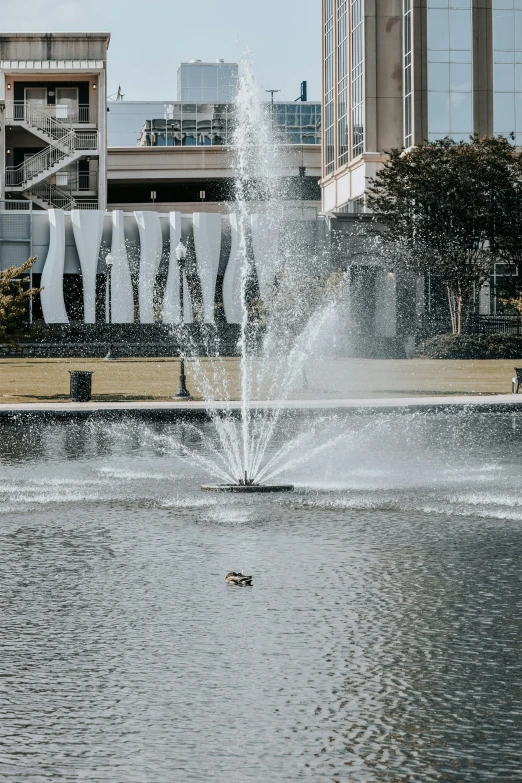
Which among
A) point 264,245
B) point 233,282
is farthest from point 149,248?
point 264,245

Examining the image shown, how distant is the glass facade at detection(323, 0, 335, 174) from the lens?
248 ft

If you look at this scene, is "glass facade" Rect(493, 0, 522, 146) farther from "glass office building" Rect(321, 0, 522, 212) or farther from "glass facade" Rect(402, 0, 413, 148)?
"glass facade" Rect(402, 0, 413, 148)

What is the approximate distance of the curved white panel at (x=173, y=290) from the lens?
65.2 meters

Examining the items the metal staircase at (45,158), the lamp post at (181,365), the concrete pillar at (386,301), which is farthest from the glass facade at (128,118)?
the lamp post at (181,365)

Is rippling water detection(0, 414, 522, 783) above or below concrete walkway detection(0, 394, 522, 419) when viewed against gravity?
below

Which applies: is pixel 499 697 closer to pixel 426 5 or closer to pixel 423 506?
pixel 423 506

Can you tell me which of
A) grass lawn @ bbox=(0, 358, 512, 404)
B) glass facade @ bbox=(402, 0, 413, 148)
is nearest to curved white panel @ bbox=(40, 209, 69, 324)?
grass lawn @ bbox=(0, 358, 512, 404)

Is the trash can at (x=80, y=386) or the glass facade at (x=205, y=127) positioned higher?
the glass facade at (x=205, y=127)

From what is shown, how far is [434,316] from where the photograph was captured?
61906 millimetres

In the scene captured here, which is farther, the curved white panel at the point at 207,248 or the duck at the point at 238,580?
the curved white panel at the point at 207,248

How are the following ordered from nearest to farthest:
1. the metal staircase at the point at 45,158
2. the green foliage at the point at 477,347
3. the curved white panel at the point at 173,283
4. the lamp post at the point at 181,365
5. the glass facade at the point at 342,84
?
the lamp post at the point at 181,365
the green foliage at the point at 477,347
the curved white panel at the point at 173,283
the glass facade at the point at 342,84
the metal staircase at the point at 45,158

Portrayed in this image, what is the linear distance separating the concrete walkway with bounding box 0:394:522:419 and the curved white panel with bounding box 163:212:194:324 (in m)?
38.4

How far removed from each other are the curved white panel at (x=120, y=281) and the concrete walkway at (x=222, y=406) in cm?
3683

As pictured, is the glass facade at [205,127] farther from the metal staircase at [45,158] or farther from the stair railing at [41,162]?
the stair railing at [41,162]
